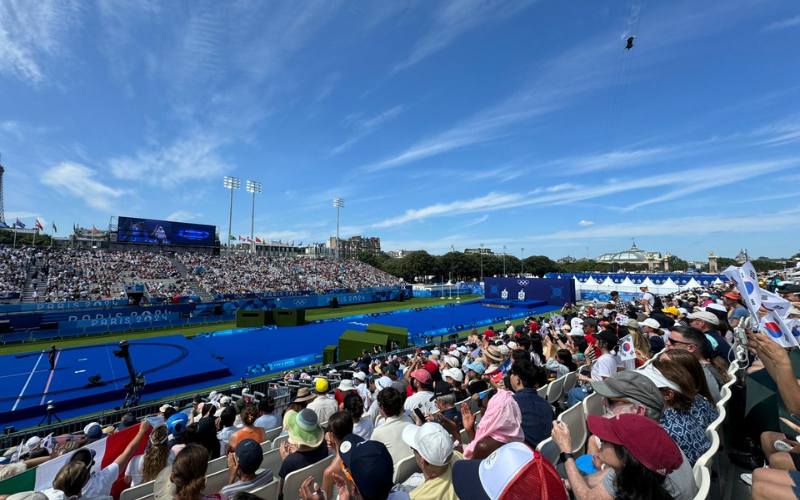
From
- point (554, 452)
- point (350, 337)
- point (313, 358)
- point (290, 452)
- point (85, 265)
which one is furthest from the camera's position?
point (85, 265)

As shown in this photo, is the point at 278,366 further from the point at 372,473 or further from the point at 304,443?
the point at 372,473

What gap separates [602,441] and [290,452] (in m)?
3.34

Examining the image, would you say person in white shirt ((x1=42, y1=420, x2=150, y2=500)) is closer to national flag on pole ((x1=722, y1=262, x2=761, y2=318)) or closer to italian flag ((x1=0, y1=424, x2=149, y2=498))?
italian flag ((x1=0, y1=424, x2=149, y2=498))

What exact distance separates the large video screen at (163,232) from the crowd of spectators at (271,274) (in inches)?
110

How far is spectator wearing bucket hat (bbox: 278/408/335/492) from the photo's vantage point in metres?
3.79

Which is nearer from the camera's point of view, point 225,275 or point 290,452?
point 290,452

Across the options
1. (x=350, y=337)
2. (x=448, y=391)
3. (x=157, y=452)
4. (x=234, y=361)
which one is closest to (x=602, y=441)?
(x=448, y=391)

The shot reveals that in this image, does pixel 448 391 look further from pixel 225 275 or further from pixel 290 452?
pixel 225 275

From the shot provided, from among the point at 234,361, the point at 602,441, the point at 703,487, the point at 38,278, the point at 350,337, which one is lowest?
the point at 234,361

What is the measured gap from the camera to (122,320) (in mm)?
27578

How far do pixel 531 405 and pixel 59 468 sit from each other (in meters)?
5.62

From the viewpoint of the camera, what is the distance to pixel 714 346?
577 cm

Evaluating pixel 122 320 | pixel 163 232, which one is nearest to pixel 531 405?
pixel 122 320

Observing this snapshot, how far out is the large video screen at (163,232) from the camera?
44906 millimetres
